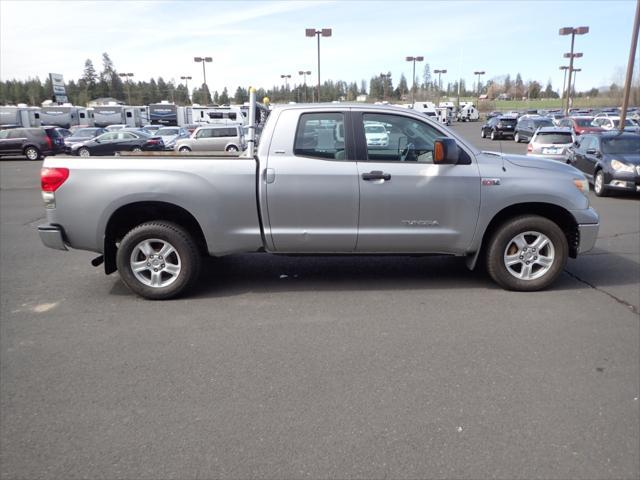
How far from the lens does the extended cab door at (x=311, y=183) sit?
16.5 feet

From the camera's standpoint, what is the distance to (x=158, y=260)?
5.20m

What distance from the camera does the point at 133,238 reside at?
5105mm

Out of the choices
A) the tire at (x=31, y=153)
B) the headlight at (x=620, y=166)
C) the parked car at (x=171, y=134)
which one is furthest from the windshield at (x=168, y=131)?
the headlight at (x=620, y=166)

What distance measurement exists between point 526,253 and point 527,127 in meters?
29.6

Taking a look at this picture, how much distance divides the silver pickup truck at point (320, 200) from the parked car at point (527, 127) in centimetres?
2825

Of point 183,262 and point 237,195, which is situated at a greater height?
point 237,195

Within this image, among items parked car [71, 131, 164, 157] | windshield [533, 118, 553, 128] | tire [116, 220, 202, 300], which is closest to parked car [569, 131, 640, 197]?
tire [116, 220, 202, 300]

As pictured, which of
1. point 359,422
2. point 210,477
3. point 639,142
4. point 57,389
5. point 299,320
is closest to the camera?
point 210,477

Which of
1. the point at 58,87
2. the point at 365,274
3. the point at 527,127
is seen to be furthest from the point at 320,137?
the point at 58,87

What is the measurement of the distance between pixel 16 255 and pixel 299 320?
4.76 m

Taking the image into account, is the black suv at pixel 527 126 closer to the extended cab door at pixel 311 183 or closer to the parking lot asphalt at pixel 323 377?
the parking lot asphalt at pixel 323 377

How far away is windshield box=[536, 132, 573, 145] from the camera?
59.4 ft

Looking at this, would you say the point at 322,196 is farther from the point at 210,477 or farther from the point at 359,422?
the point at 210,477

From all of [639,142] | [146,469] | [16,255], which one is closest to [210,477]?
[146,469]
